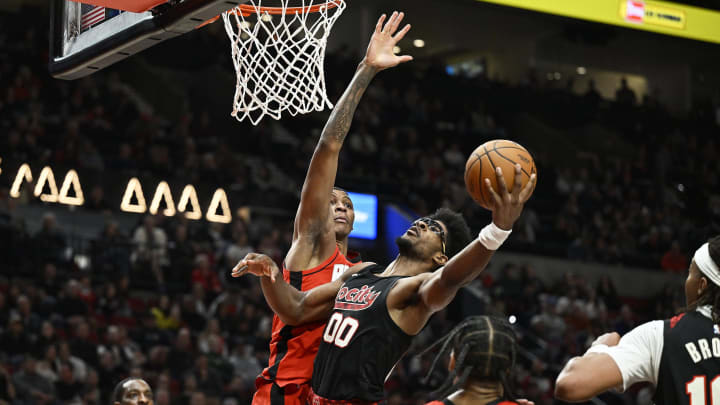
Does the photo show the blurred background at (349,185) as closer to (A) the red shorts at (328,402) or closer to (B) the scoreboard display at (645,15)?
(B) the scoreboard display at (645,15)

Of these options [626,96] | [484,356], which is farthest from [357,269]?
[626,96]

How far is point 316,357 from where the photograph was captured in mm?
4398

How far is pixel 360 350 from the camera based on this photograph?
420cm

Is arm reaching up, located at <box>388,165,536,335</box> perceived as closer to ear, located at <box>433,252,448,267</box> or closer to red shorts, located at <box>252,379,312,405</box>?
ear, located at <box>433,252,448,267</box>

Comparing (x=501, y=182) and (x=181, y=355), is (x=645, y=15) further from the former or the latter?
(x=501, y=182)

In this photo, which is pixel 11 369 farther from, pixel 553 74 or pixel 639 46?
pixel 639 46

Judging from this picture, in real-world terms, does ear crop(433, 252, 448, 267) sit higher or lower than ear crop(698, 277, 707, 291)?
lower

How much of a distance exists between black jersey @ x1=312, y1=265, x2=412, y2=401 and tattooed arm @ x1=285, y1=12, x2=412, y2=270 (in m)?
0.58

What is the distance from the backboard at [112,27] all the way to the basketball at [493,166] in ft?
3.92

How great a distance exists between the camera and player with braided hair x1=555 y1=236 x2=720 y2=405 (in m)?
2.87

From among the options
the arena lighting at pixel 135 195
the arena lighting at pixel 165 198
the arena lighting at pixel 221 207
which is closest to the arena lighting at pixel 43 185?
the arena lighting at pixel 135 195

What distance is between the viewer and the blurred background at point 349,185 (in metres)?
11.0

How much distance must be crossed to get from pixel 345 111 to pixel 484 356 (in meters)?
1.82

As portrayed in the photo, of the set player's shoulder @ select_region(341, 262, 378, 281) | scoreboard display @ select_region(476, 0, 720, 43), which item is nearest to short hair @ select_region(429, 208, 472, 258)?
player's shoulder @ select_region(341, 262, 378, 281)
